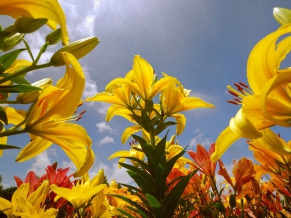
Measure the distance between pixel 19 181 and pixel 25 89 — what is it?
1278 millimetres

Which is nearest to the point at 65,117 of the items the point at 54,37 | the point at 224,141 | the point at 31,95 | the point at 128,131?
the point at 31,95

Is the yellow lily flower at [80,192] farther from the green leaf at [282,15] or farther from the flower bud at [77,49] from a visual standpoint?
the green leaf at [282,15]

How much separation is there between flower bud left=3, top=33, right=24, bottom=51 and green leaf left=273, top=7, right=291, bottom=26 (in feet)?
2.12

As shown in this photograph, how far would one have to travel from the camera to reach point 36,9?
507 millimetres

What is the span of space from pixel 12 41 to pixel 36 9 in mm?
159

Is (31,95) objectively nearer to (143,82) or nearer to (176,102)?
(143,82)

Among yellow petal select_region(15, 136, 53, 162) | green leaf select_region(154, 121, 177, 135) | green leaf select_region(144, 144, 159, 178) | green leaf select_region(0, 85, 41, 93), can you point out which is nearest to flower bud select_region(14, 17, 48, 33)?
green leaf select_region(0, 85, 41, 93)

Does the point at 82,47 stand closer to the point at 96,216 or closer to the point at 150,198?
the point at 150,198

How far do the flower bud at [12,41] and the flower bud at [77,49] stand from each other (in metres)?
0.10

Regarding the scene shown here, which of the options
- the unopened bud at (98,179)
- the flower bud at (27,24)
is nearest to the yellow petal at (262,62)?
the flower bud at (27,24)

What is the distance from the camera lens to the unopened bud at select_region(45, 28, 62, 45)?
66cm

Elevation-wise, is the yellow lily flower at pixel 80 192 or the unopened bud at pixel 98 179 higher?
the unopened bud at pixel 98 179

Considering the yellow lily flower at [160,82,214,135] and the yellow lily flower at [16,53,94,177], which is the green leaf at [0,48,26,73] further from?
the yellow lily flower at [160,82,214,135]

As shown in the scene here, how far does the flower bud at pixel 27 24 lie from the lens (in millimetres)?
555
